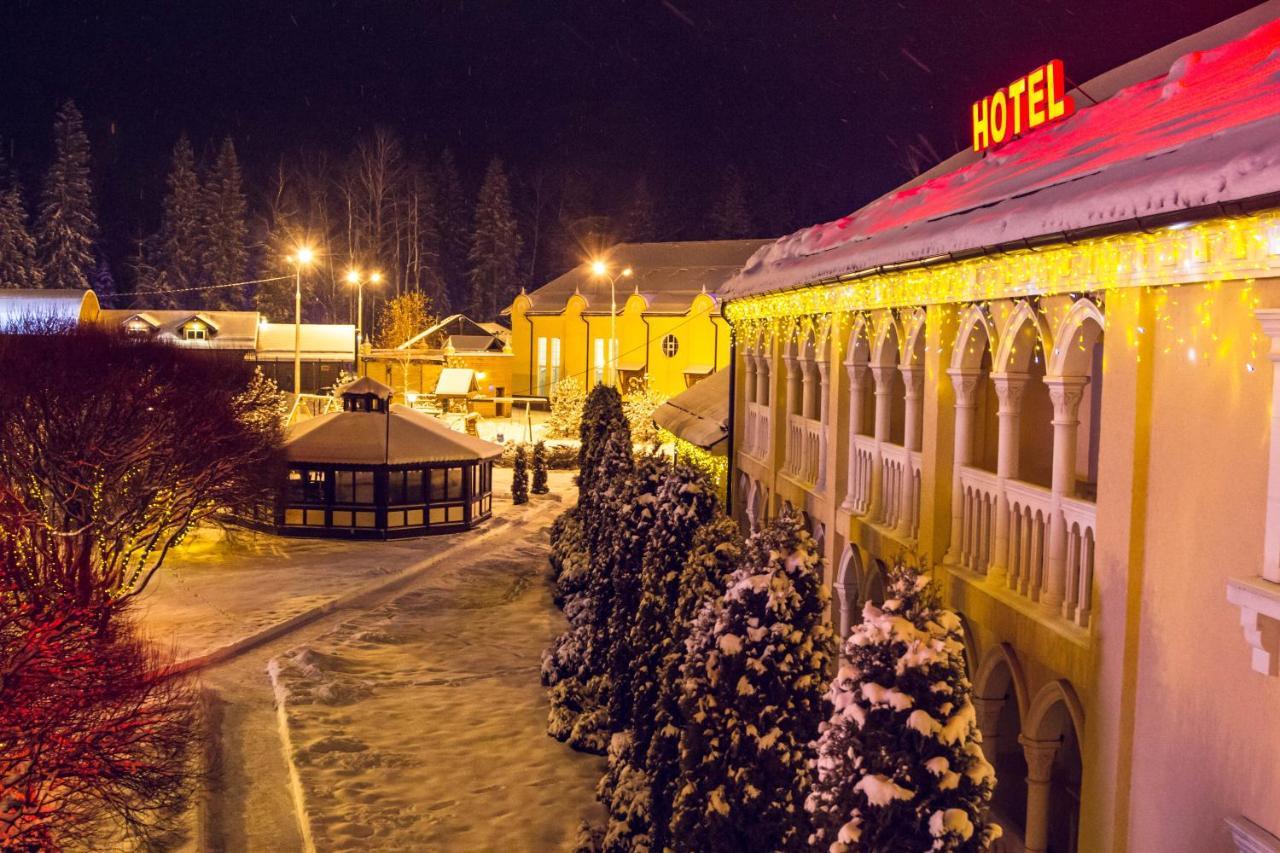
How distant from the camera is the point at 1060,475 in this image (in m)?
7.71

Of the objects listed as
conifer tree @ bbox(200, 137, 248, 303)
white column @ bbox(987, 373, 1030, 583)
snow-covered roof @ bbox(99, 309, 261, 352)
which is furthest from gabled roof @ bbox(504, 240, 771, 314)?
white column @ bbox(987, 373, 1030, 583)

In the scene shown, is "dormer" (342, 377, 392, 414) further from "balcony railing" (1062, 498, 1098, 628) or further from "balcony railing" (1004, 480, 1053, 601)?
"balcony railing" (1062, 498, 1098, 628)

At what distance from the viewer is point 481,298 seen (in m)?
96.7

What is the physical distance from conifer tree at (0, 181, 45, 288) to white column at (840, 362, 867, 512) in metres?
80.1

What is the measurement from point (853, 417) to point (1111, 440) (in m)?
5.61

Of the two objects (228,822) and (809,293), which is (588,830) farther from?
(809,293)

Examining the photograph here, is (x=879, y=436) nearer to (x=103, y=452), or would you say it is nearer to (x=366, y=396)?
(x=103, y=452)

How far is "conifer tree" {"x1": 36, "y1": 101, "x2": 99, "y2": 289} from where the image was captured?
81938 mm

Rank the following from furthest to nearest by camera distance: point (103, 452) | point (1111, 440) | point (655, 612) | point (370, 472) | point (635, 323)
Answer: point (635, 323), point (370, 472), point (103, 452), point (655, 612), point (1111, 440)

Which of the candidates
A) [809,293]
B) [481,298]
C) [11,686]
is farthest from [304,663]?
[481,298]

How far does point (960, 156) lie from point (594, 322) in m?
50.8

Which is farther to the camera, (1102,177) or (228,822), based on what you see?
(228,822)

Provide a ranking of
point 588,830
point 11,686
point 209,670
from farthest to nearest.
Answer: point 209,670 → point 588,830 → point 11,686

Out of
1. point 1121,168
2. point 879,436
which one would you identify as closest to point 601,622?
point 879,436
